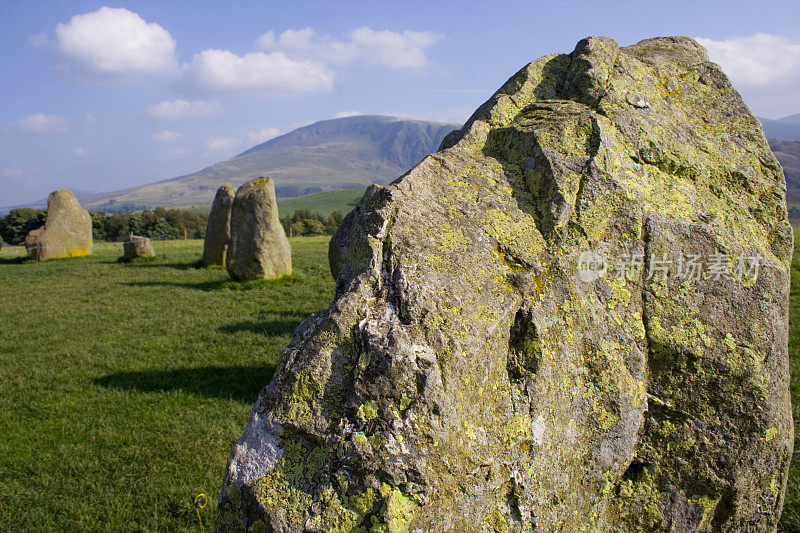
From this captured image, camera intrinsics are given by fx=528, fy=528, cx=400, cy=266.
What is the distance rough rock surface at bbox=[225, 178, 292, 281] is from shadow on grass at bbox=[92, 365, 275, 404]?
23.5 ft

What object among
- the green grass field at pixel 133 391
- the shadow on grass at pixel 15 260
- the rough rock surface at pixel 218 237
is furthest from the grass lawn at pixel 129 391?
the shadow on grass at pixel 15 260

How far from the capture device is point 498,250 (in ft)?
8.52

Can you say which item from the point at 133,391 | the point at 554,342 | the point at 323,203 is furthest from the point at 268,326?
the point at 323,203

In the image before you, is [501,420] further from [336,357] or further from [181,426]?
[181,426]

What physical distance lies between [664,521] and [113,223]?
167ft

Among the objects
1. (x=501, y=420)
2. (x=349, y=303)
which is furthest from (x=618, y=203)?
(x=349, y=303)

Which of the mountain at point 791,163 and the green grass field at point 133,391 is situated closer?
the green grass field at point 133,391

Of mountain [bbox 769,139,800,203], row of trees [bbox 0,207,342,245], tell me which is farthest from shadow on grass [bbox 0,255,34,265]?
mountain [bbox 769,139,800,203]

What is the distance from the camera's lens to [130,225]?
45.7 m

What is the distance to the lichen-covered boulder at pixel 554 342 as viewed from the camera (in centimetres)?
202

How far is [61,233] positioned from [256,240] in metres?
13.7

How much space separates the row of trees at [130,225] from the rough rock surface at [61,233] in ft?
34.0

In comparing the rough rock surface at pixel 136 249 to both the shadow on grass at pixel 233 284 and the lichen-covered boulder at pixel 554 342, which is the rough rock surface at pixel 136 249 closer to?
the shadow on grass at pixel 233 284

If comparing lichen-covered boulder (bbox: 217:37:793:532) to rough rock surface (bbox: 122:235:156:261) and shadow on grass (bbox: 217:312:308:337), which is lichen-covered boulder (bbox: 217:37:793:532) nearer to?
shadow on grass (bbox: 217:312:308:337)
